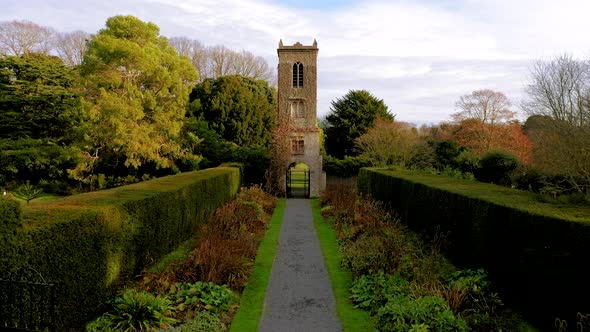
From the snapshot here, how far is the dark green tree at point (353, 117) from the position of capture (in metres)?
43.1

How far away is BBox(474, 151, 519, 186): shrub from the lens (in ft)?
70.2

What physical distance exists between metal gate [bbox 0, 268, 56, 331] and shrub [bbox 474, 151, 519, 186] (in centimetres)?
2126

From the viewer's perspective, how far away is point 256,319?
7.30 m

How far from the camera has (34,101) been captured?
3272cm

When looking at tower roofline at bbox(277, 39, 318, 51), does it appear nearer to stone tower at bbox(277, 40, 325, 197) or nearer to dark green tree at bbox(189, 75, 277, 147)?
stone tower at bbox(277, 40, 325, 197)

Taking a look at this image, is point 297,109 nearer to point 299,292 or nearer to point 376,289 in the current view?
point 299,292

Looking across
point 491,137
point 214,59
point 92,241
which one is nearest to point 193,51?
point 214,59

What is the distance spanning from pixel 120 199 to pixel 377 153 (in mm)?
27562

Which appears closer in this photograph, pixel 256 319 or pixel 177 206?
pixel 256 319

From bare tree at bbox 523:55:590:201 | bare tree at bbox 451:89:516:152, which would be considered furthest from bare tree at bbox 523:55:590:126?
bare tree at bbox 451:89:516:152

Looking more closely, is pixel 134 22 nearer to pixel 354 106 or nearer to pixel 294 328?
pixel 294 328

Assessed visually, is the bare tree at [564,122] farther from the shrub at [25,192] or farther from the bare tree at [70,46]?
the bare tree at [70,46]

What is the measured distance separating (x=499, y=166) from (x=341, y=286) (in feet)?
52.2

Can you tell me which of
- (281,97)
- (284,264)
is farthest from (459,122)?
(284,264)
